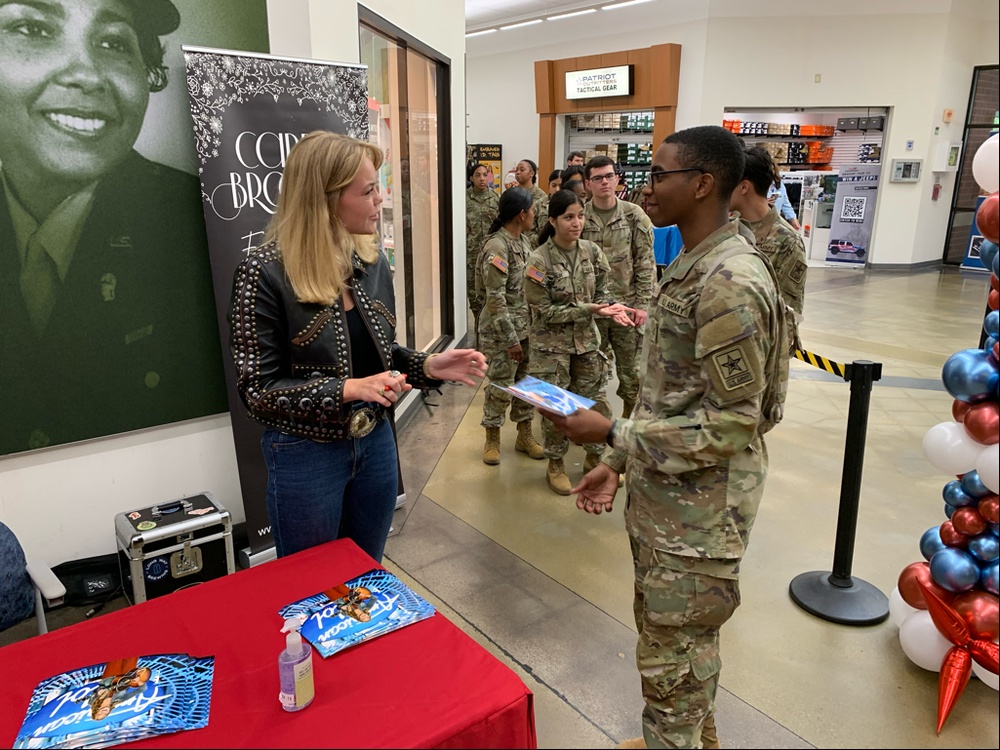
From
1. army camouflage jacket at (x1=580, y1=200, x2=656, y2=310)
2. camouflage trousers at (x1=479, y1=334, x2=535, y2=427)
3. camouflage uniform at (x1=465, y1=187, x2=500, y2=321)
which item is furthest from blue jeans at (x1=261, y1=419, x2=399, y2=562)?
camouflage uniform at (x1=465, y1=187, x2=500, y2=321)

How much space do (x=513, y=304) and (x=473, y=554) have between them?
200 cm

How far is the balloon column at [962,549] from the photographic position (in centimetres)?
178

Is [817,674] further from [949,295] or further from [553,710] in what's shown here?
[949,295]

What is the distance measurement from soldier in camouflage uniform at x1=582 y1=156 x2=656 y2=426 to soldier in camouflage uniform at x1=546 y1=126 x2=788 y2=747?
2528 millimetres

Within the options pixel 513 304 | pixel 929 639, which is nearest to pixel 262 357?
pixel 929 639

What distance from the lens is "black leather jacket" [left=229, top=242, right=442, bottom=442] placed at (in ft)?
5.52

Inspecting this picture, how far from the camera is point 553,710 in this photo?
209 cm

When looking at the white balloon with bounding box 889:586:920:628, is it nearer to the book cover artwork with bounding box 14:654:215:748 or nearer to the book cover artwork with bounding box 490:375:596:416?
the book cover artwork with bounding box 490:375:596:416

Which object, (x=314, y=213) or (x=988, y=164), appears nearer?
(x=988, y=164)

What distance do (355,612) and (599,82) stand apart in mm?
12887

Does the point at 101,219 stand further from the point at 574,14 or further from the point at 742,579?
the point at 574,14

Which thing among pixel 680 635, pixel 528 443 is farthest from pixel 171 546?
pixel 528 443

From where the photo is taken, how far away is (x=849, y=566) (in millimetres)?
2834

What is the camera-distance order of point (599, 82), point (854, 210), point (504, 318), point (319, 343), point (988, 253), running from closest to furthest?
point (319, 343) < point (988, 253) < point (504, 318) < point (854, 210) < point (599, 82)
